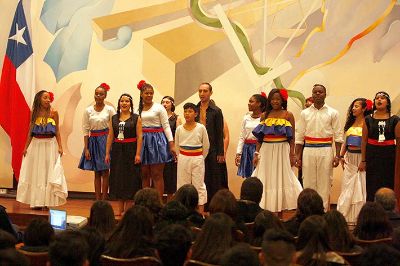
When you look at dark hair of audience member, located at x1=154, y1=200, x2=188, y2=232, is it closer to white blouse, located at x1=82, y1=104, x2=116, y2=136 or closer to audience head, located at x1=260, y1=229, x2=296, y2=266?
audience head, located at x1=260, y1=229, x2=296, y2=266

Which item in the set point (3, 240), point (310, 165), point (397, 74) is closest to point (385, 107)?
point (310, 165)

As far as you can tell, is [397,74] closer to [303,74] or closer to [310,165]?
[303,74]

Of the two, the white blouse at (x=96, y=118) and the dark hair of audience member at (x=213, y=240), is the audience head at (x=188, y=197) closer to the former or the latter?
the dark hair of audience member at (x=213, y=240)

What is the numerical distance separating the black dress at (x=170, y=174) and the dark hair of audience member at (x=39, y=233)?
4.62 m

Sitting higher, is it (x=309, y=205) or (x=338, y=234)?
(x=309, y=205)

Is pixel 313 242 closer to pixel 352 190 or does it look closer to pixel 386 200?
pixel 386 200

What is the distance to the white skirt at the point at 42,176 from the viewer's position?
829 cm

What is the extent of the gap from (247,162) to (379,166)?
1677 millimetres

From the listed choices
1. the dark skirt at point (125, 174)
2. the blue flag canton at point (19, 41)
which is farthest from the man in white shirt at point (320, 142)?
the blue flag canton at point (19, 41)

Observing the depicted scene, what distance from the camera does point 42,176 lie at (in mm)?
8359

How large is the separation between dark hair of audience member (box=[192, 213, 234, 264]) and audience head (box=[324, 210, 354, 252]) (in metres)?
0.73

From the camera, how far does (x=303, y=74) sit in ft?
30.7

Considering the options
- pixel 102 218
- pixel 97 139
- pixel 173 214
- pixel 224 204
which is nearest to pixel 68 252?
pixel 102 218

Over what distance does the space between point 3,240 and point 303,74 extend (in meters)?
6.30
